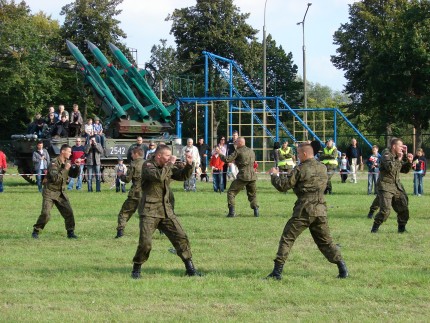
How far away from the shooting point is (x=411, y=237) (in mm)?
14133

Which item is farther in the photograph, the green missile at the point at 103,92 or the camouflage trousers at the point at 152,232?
the green missile at the point at 103,92

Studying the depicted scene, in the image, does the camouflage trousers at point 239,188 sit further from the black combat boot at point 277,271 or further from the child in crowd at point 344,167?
the child in crowd at point 344,167

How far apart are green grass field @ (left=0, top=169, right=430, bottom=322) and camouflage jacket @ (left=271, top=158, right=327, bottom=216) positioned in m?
0.89

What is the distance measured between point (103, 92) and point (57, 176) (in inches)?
649

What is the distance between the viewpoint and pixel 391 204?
14.4m

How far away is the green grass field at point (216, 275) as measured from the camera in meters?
8.35

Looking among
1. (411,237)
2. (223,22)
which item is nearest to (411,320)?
(411,237)

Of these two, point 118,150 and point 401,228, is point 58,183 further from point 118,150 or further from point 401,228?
point 118,150

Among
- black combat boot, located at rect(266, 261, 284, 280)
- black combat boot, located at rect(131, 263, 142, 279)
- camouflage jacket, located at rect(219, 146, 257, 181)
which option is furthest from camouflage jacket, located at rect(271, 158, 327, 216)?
camouflage jacket, located at rect(219, 146, 257, 181)

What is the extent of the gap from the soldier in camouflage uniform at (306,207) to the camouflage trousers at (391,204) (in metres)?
4.35

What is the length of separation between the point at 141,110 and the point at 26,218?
13.0m

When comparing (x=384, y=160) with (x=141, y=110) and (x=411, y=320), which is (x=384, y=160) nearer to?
(x=411, y=320)

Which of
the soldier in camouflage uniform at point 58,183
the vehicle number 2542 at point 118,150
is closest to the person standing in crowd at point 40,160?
the vehicle number 2542 at point 118,150

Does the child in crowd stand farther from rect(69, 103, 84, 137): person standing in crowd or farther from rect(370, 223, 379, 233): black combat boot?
rect(370, 223, 379, 233): black combat boot
